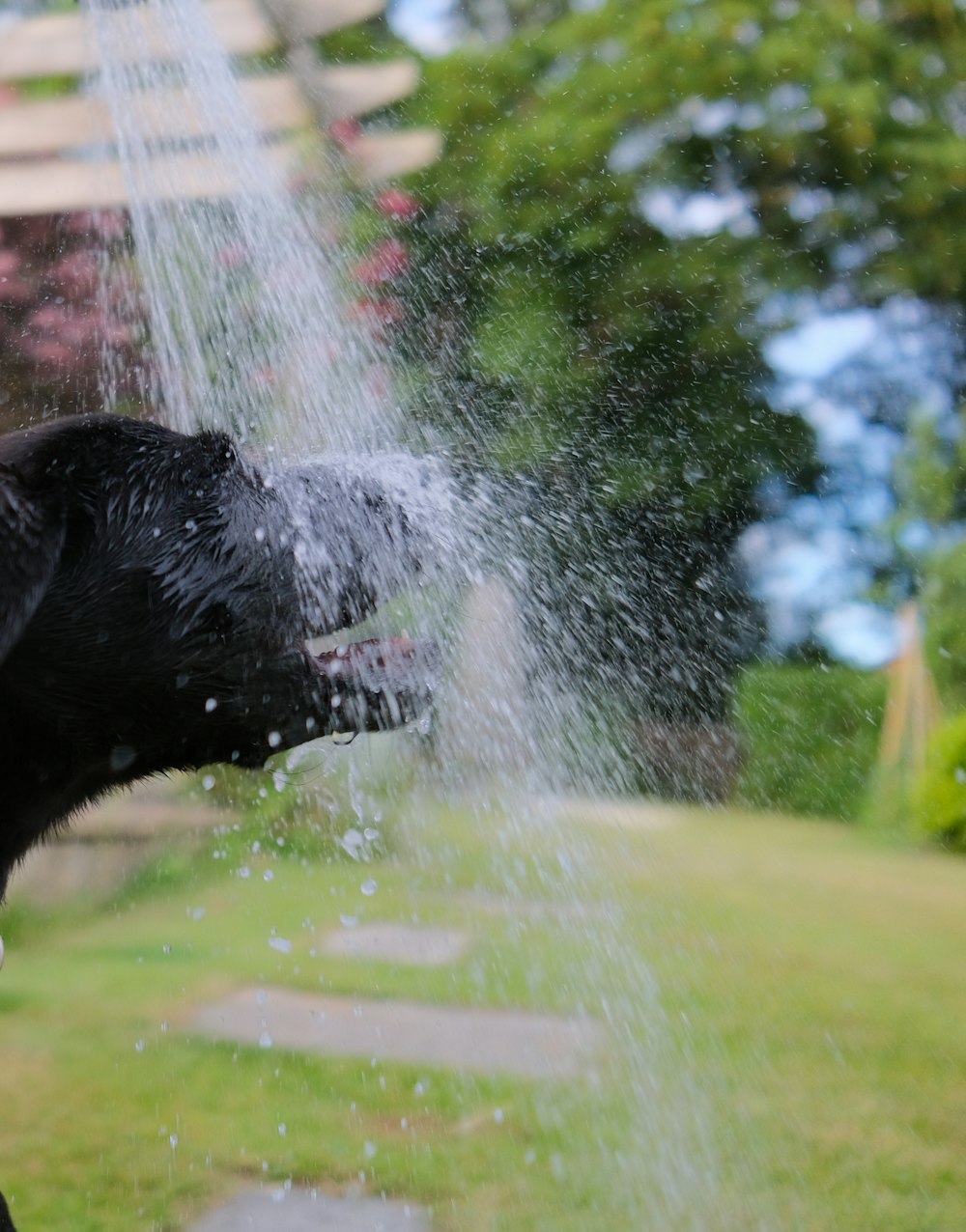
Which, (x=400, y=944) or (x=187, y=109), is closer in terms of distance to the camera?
(x=400, y=944)

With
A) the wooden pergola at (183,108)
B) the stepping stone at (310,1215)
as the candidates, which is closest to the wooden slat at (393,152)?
the wooden pergola at (183,108)

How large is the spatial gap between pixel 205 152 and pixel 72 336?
98 cm

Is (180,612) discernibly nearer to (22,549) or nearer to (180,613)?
(180,613)

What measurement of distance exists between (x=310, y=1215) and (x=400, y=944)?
6.64 ft

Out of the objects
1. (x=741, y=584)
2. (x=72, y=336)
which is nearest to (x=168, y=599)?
(x=72, y=336)

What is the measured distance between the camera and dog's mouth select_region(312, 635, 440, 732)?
196cm

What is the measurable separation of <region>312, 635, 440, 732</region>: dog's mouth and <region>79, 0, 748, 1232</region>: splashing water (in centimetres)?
194

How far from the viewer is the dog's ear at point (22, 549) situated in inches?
57.2

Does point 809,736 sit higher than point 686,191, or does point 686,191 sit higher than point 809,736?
point 686,191

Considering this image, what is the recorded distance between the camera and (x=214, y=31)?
554 centimetres

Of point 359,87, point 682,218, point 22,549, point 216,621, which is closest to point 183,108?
point 359,87

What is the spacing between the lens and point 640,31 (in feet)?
25.2

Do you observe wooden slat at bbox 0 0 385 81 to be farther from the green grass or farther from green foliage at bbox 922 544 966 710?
green foliage at bbox 922 544 966 710

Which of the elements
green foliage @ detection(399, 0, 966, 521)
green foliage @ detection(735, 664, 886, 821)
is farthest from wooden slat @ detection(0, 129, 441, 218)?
green foliage @ detection(735, 664, 886, 821)
